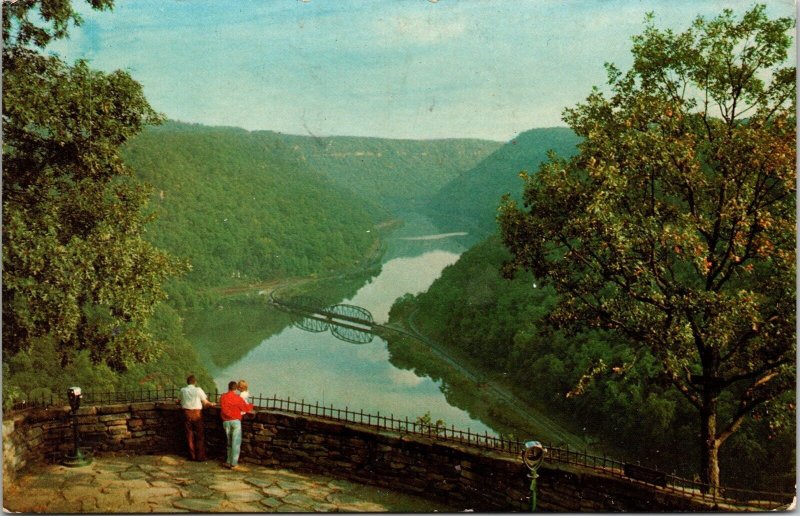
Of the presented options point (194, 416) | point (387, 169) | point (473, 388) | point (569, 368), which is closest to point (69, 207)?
point (194, 416)

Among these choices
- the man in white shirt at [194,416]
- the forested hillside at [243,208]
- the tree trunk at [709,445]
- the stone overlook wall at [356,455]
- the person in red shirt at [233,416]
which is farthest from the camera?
the forested hillside at [243,208]

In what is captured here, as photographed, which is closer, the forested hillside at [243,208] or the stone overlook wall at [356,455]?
the stone overlook wall at [356,455]

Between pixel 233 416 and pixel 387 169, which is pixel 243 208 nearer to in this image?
pixel 387 169

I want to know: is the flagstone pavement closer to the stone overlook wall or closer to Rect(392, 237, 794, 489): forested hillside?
the stone overlook wall

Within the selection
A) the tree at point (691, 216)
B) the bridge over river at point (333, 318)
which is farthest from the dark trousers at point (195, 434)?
the bridge over river at point (333, 318)

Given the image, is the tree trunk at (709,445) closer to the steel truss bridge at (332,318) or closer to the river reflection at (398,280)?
the river reflection at (398,280)

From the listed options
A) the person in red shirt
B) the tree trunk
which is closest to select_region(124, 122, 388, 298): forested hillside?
the person in red shirt

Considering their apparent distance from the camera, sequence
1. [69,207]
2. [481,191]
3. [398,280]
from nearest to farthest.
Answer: [69,207] < [398,280] < [481,191]

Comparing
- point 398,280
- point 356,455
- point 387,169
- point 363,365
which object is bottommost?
point 363,365
